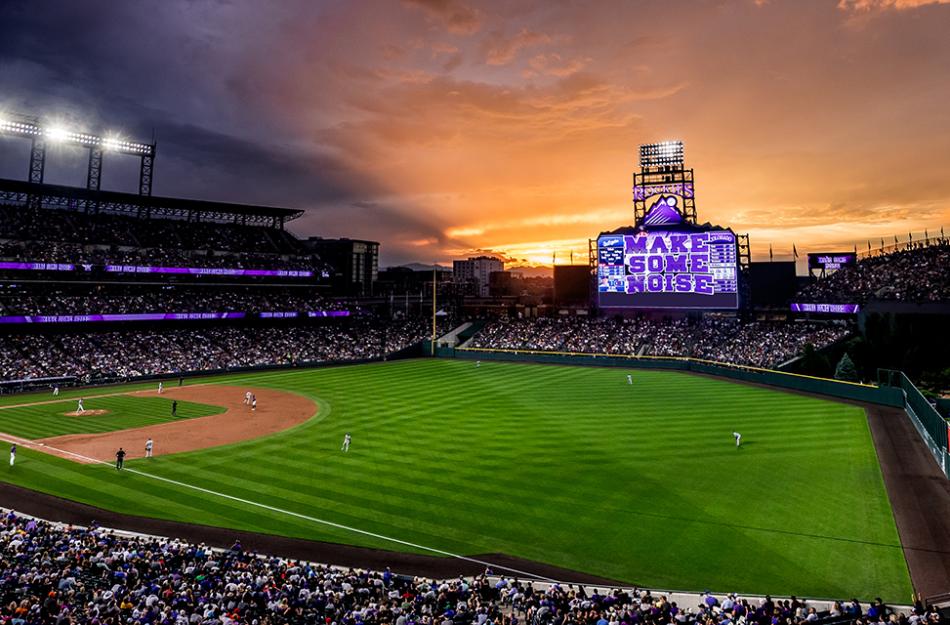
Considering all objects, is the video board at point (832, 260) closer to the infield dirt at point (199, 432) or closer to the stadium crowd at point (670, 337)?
the stadium crowd at point (670, 337)

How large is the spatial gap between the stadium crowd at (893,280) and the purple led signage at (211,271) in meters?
66.6

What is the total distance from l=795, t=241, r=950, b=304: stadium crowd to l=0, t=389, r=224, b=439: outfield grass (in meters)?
63.6

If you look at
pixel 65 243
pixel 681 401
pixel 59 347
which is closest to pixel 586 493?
pixel 681 401

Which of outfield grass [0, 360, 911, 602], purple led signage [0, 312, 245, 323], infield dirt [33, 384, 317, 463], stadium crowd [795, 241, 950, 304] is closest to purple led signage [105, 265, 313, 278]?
purple led signage [0, 312, 245, 323]

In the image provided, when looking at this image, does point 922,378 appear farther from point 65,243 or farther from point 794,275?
point 65,243

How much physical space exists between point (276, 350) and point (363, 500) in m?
51.4

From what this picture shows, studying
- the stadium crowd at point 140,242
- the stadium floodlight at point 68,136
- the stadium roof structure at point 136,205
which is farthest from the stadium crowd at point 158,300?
the stadium floodlight at point 68,136

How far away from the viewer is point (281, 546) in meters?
17.0

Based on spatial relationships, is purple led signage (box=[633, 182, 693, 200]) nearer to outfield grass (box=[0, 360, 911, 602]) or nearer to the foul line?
outfield grass (box=[0, 360, 911, 602])

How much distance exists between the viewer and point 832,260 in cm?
7006

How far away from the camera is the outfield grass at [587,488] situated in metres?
16.0

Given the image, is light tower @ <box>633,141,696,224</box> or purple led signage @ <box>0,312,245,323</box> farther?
light tower @ <box>633,141,696,224</box>

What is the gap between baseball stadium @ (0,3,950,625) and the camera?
13125mm

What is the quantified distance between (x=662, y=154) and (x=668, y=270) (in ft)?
53.9
